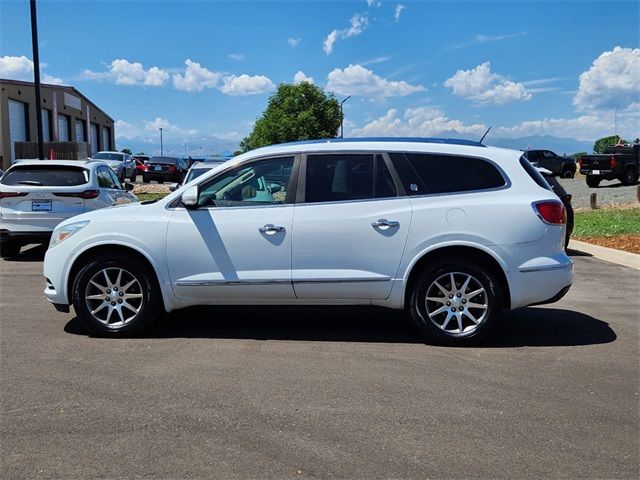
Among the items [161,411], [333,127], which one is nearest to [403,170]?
[161,411]

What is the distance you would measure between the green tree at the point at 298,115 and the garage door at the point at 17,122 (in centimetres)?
3231

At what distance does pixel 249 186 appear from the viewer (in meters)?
5.77

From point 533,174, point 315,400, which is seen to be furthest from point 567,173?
point 315,400

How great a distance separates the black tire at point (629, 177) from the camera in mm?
26562

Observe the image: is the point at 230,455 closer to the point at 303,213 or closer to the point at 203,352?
the point at 203,352

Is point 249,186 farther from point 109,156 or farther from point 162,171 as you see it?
point 109,156

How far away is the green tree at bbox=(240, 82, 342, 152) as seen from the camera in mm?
72812

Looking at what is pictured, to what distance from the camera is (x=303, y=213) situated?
5582mm

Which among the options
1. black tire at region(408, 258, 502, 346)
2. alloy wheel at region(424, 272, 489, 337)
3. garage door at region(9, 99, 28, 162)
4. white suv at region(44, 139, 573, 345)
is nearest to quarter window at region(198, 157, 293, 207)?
white suv at region(44, 139, 573, 345)

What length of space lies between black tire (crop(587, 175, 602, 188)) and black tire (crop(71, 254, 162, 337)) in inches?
978

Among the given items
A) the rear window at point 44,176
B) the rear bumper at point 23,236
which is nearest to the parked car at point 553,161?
the rear window at point 44,176

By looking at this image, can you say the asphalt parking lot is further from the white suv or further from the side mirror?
the side mirror

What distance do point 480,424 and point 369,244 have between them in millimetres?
2020

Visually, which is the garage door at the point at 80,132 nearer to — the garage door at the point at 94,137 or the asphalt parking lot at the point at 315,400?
the garage door at the point at 94,137
